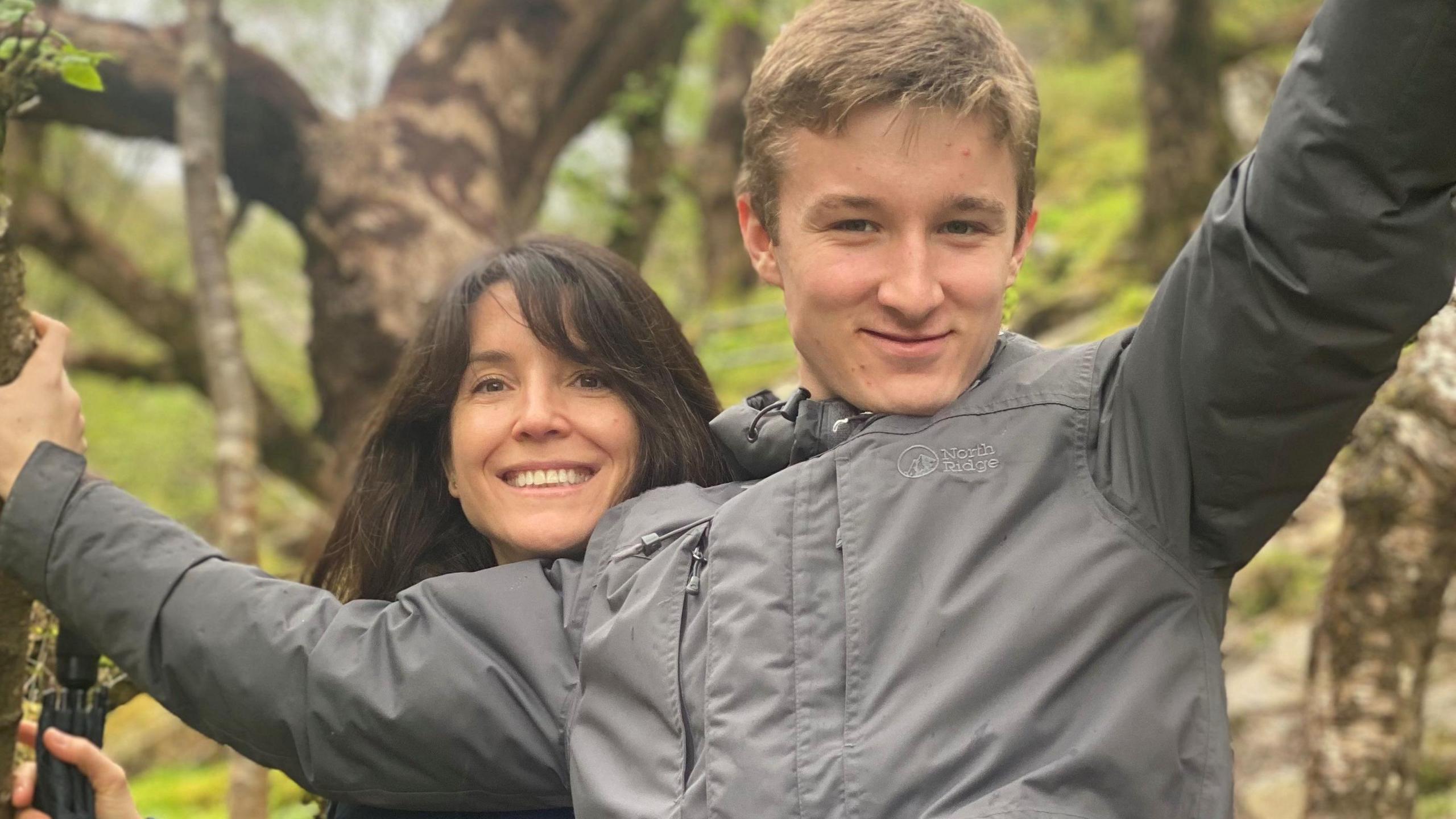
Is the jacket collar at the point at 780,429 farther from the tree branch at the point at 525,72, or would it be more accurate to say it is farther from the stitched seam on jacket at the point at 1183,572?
the tree branch at the point at 525,72

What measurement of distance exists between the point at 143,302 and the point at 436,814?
5.02 meters

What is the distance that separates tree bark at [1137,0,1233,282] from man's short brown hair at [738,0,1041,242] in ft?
22.7

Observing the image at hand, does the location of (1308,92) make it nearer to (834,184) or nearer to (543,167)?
(834,184)

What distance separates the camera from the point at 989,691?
1.59 metres

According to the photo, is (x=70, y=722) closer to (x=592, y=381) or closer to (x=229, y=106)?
(x=592, y=381)

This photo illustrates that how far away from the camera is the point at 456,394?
2.40 m

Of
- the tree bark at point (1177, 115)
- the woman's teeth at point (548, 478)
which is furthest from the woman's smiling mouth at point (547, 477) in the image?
the tree bark at point (1177, 115)

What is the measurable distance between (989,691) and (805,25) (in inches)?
38.7

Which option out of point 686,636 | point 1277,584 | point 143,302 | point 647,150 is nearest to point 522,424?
point 686,636

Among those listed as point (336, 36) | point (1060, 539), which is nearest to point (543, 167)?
point (1060, 539)

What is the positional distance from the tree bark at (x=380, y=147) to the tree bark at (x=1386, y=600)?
→ 2.95 metres

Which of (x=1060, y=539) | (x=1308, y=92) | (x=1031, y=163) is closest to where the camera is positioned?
(x=1308, y=92)

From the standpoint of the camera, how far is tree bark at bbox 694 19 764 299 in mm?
11906

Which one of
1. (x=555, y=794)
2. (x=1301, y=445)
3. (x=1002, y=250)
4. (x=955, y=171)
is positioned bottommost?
(x=555, y=794)
